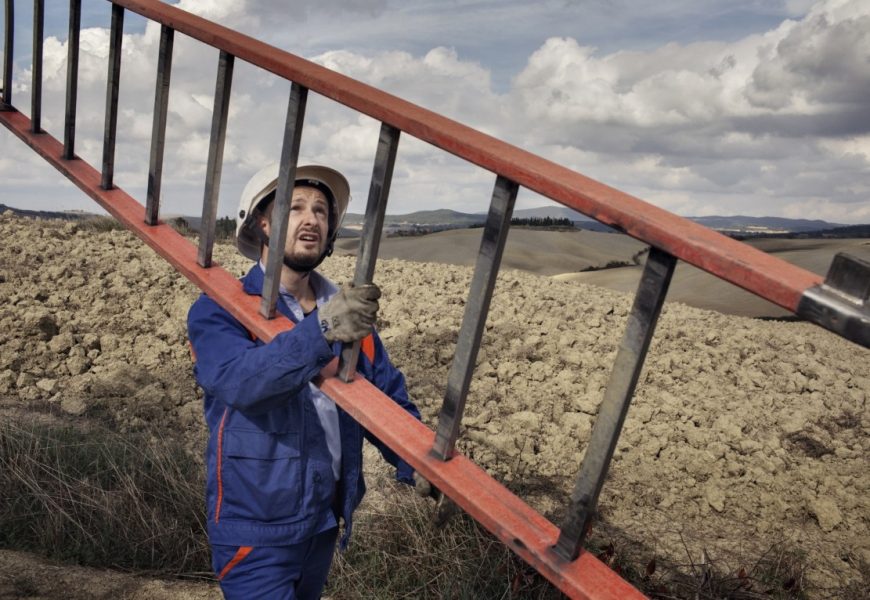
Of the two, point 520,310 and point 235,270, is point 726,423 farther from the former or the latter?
point 235,270

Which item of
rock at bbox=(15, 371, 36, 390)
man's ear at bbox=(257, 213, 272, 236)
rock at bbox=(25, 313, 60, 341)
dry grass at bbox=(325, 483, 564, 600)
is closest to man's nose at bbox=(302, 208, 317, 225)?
man's ear at bbox=(257, 213, 272, 236)

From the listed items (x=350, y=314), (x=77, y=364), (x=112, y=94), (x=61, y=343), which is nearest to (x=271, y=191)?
(x=112, y=94)

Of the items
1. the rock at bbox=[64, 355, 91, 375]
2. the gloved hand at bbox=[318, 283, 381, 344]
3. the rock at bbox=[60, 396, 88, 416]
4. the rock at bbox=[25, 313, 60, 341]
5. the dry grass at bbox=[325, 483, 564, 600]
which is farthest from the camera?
the rock at bbox=[25, 313, 60, 341]

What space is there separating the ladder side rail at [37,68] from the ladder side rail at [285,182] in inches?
47.8

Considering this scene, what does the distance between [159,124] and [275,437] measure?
0.93 m

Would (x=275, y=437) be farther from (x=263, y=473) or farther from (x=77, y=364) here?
(x=77, y=364)

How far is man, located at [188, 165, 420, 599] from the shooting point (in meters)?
1.92

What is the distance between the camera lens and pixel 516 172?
4.52 feet

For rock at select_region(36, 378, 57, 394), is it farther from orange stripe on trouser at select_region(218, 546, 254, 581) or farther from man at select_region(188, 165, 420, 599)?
orange stripe on trouser at select_region(218, 546, 254, 581)

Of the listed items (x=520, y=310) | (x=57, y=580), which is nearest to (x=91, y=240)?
(x=520, y=310)

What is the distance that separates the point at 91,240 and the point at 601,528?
6.49 metres

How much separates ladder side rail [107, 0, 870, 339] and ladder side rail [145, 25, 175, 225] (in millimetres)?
386

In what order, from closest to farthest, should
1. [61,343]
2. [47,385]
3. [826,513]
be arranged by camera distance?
1. [826,513]
2. [47,385]
3. [61,343]

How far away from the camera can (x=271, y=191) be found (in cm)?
238
